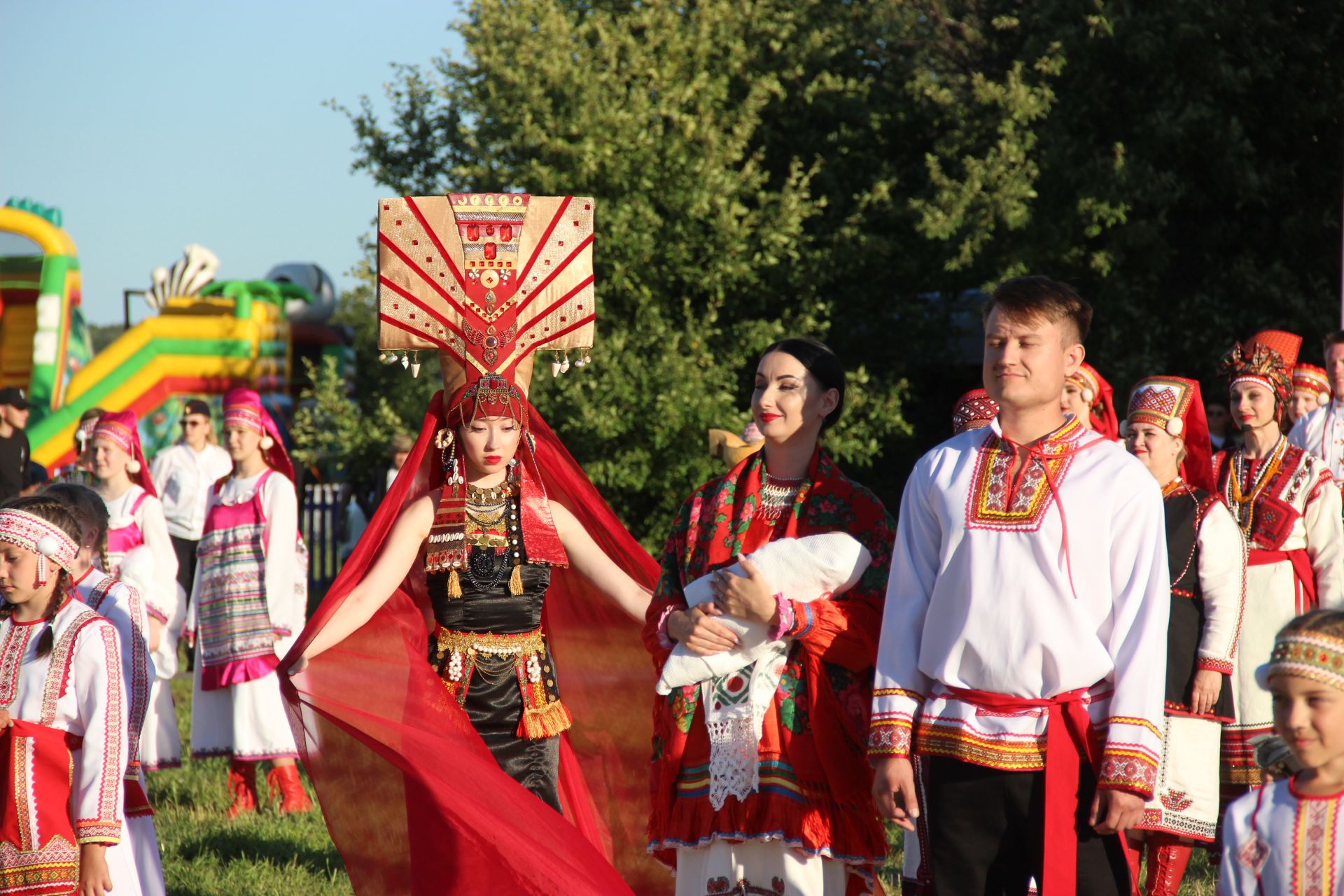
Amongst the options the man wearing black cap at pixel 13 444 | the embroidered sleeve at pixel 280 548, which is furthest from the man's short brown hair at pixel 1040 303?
the man wearing black cap at pixel 13 444

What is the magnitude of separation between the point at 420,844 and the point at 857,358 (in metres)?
12.4

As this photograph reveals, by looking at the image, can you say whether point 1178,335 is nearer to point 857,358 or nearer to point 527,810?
point 857,358

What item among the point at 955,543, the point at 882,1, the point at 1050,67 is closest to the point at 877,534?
the point at 955,543

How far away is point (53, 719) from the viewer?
3756 millimetres

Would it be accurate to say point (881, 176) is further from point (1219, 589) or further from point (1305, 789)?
point (1305, 789)

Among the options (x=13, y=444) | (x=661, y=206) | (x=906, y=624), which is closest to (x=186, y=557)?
(x=13, y=444)

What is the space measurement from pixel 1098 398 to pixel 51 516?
10.9ft

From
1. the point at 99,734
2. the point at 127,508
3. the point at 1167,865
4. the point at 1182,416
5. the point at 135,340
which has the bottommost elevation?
the point at 1167,865

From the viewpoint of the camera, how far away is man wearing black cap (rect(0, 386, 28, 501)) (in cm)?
1070

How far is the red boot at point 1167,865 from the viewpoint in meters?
5.03

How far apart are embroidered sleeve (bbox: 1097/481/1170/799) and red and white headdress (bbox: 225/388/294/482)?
4935 millimetres

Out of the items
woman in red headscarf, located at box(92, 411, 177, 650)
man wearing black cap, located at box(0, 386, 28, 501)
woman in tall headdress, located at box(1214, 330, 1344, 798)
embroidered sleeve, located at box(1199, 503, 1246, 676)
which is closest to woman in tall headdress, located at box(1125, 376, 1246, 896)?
embroidered sleeve, located at box(1199, 503, 1246, 676)

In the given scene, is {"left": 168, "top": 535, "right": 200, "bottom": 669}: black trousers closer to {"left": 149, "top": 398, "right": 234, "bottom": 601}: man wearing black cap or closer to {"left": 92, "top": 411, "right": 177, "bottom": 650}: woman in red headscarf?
{"left": 149, "top": 398, "right": 234, "bottom": 601}: man wearing black cap

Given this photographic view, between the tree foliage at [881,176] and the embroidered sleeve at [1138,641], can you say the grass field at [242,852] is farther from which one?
the tree foliage at [881,176]
